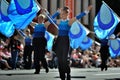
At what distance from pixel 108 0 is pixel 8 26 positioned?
29246 mm

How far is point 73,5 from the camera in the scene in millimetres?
44500

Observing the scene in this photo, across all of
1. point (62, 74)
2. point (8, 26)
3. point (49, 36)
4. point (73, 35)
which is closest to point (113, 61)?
point (73, 35)

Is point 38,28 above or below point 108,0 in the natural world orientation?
below

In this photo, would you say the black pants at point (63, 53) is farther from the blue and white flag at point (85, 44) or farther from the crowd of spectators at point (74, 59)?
the blue and white flag at point (85, 44)

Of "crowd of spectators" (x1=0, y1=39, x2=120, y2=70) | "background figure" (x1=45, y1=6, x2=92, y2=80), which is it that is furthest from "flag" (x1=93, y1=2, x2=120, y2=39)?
"background figure" (x1=45, y1=6, x2=92, y2=80)

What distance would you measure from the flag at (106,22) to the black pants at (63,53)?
9.19 m

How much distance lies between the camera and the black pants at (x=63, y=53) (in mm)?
12000

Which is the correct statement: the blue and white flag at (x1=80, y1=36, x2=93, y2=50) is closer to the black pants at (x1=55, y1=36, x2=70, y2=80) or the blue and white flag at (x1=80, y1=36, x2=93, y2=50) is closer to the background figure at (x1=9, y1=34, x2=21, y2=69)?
the background figure at (x1=9, y1=34, x2=21, y2=69)

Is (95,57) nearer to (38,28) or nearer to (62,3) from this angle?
(38,28)

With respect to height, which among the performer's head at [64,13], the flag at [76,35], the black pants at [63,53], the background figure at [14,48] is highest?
the flag at [76,35]

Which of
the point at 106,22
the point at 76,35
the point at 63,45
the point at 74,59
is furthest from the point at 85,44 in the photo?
the point at 63,45

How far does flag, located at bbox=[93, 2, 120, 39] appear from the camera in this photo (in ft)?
69.4

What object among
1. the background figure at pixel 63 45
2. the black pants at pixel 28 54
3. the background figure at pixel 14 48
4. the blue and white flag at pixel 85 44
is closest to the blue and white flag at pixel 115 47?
the blue and white flag at pixel 85 44

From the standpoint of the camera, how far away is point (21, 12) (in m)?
18.7
